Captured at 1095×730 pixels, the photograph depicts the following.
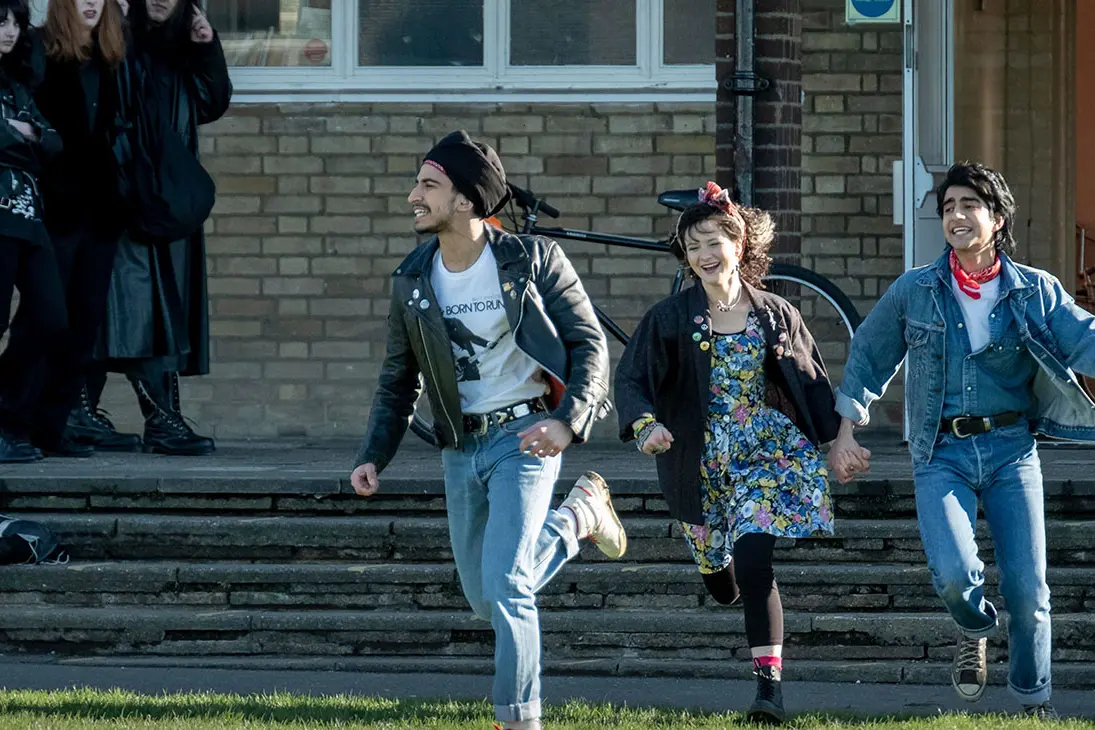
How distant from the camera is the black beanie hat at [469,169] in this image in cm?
554

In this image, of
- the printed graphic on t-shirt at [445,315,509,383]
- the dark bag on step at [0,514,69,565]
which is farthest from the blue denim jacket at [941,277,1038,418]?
the dark bag on step at [0,514,69,565]

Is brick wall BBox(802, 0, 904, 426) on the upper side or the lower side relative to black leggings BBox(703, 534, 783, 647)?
upper

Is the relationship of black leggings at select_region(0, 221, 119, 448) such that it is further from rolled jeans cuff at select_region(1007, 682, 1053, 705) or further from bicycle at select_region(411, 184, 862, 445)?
rolled jeans cuff at select_region(1007, 682, 1053, 705)

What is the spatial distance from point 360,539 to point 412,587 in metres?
0.37

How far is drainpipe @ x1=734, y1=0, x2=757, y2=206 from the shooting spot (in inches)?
340

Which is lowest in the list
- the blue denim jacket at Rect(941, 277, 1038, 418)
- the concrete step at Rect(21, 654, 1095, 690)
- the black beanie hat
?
the concrete step at Rect(21, 654, 1095, 690)

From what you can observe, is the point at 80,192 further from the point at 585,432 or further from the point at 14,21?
the point at 585,432

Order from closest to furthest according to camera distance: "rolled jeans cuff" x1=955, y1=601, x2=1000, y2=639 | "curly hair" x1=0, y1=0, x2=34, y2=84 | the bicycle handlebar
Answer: "rolled jeans cuff" x1=955, y1=601, x2=1000, y2=639 → "curly hair" x1=0, y1=0, x2=34, y2=84 → the bicycle handlebar

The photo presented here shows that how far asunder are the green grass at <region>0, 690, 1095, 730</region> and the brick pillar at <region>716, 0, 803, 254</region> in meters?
3.40

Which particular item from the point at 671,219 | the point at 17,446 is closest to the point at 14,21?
the point at 17,446

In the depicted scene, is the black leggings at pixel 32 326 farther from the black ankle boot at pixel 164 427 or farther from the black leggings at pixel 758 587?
the black leggings at pixel 758 587

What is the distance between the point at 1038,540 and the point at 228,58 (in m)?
6.58

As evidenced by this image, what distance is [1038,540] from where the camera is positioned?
5.72 meters

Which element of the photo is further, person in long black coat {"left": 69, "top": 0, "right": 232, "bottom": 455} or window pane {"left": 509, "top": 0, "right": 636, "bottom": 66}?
window pane {"left": 509, "top": 0, "right": 636, "bottom": 66}
